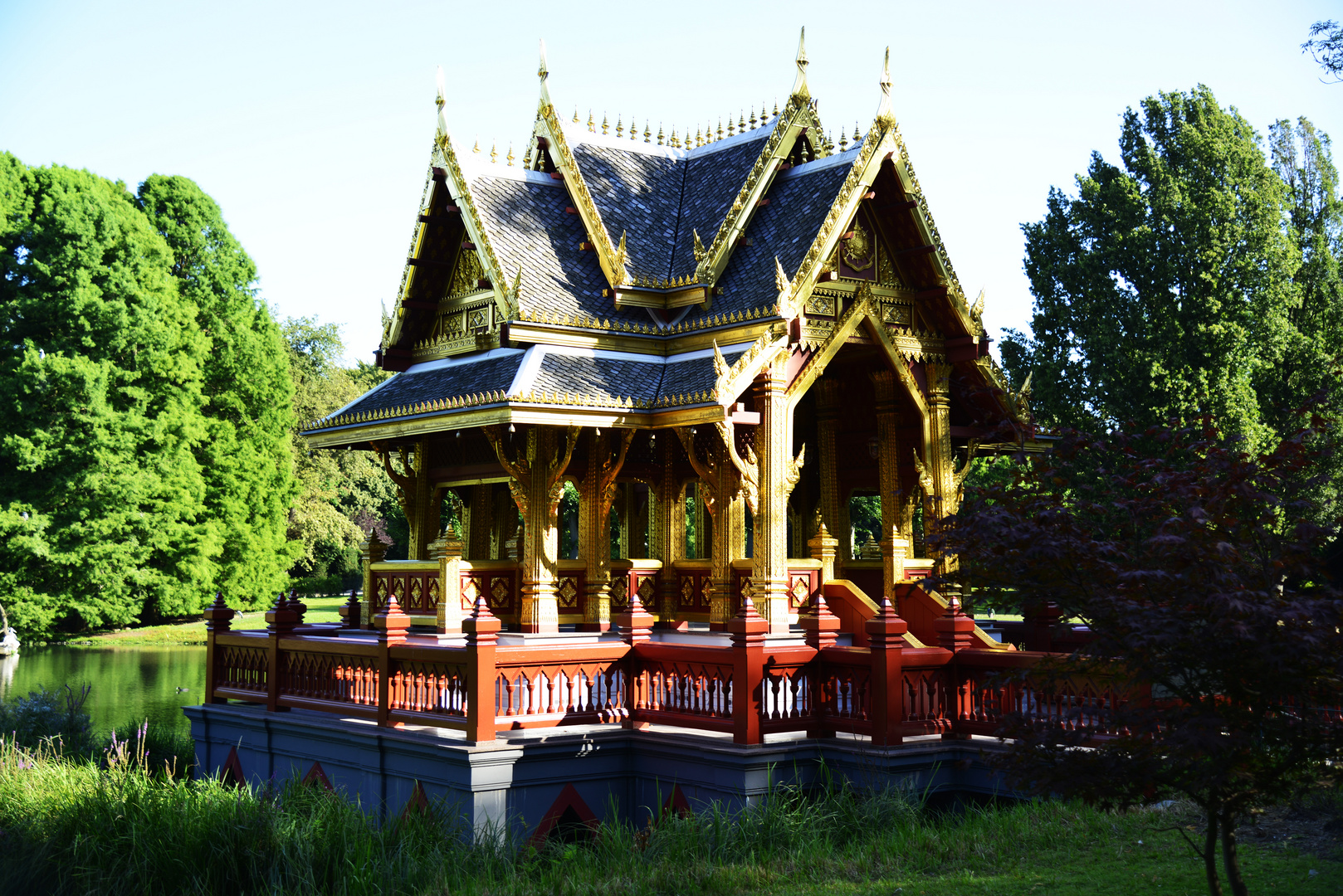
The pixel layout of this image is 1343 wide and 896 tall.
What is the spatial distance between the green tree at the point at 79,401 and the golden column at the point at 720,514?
85.1 feet

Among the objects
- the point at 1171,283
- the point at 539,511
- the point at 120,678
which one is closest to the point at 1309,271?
the point at 1171,283

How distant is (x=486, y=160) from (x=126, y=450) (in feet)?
76.5

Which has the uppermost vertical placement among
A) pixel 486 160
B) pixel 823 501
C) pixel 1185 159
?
pixel 1185 159

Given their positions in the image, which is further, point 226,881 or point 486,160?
point 486,160

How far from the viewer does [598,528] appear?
16.2m

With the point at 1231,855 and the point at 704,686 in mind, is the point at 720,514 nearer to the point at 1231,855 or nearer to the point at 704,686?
the point at 704,686

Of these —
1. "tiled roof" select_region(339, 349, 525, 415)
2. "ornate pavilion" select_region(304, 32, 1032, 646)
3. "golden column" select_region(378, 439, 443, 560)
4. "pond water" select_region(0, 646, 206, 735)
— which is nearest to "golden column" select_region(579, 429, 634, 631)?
"ornate pavilion" select_region(304, 32, 1032, 646)

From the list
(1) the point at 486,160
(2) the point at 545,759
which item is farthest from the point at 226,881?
(1) the point at 486,160

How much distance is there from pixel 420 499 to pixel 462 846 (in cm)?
844

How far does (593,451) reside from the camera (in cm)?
1612

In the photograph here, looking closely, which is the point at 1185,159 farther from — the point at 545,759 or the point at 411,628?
the point at 545,759

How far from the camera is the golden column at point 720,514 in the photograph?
15.6 m

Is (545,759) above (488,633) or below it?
below

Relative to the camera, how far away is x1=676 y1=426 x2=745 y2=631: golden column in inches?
616
